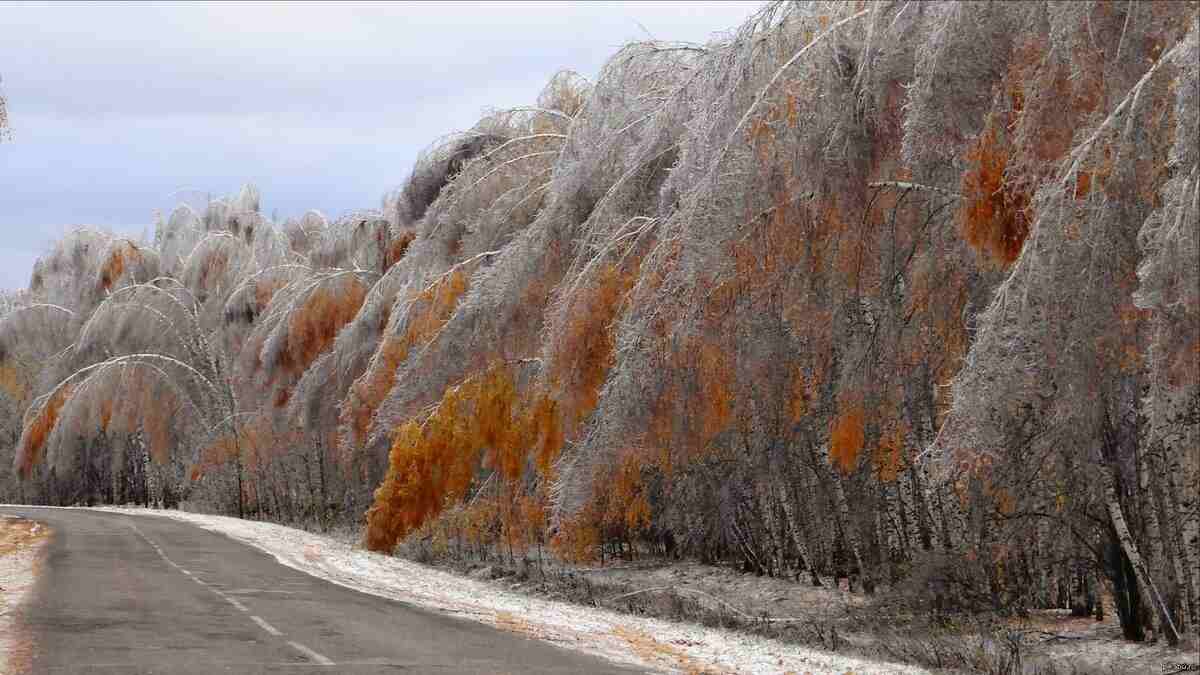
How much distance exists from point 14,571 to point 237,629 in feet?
24.3

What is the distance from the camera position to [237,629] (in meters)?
12.4

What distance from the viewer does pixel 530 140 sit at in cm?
2484

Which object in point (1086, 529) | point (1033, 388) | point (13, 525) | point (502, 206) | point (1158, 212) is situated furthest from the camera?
point (13, 525)

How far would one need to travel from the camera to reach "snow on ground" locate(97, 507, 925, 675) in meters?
12.4

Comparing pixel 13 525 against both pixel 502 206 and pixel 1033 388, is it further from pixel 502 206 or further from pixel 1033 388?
pixel 1033 388

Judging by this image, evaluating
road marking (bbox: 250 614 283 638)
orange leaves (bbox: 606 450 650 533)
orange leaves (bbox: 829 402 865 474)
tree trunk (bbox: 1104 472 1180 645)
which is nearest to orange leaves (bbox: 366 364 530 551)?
orange leaves (bbox: 606 450 650 533)

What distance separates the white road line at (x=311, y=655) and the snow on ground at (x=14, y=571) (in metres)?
2.04

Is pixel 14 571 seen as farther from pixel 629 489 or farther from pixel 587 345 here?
pixel 629 489

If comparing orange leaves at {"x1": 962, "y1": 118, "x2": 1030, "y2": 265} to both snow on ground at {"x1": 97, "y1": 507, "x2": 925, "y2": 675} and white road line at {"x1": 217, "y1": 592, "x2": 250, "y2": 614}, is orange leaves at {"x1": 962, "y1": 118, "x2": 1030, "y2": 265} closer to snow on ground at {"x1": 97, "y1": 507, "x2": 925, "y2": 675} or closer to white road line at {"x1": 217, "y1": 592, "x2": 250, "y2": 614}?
snow on ground at {"x1": 97, "y1": 507, "x2": 925, "y2": 675}

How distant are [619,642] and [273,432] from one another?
30212mm

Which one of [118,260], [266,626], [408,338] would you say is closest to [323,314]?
[408,338]

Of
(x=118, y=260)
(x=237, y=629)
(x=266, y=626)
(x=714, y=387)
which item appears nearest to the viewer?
(x=237, y=629)

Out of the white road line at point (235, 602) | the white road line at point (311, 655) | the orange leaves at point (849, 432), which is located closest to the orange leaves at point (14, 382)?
the white road line at point (235, 602)

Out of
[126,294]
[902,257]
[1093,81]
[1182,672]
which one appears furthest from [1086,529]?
[126,294]
